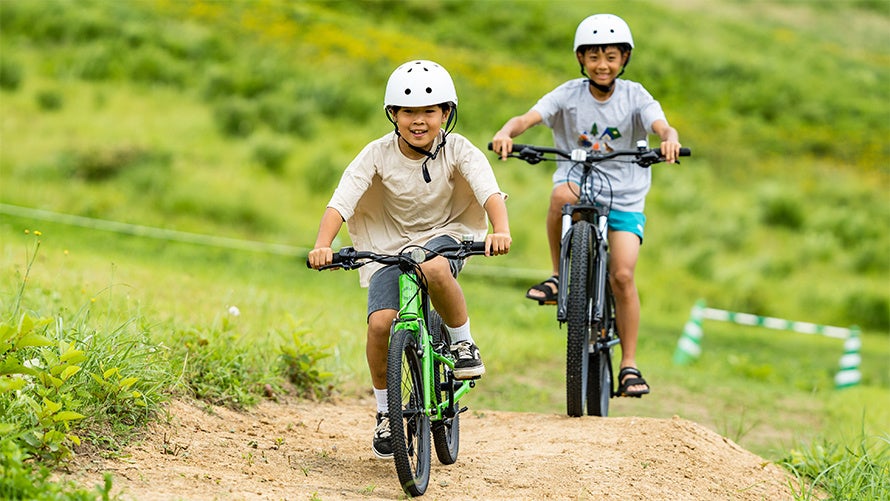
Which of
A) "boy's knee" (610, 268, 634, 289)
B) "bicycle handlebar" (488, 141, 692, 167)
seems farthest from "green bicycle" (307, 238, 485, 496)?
"boy's knee" (610, 268, 634, 289)

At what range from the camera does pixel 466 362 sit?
5.37m

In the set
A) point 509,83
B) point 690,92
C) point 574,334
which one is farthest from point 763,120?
point 574,334

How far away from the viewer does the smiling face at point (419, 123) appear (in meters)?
5.19

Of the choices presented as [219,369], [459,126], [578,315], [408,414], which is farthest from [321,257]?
[459,126]

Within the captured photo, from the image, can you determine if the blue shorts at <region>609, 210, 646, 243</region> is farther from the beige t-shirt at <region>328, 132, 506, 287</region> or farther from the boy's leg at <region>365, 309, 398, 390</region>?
the boy's leg at <region>365, 309, 398, 390</region>

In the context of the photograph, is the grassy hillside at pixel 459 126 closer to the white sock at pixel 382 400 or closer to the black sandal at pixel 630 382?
the black sandal at pixel 630 382

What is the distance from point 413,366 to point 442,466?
2.37 feet

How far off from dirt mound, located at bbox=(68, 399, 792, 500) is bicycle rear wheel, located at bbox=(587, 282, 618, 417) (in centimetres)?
30

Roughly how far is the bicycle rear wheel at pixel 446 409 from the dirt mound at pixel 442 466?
9 cm

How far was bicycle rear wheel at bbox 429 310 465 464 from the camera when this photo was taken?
17.4 feet

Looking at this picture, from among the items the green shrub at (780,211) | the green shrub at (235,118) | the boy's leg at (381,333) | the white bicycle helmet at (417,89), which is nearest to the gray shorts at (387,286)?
the boy's leg at (381,333)

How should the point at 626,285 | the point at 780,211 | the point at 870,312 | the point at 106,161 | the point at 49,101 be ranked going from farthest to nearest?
the point at 780,211 → the point at 49,101 → the point at 106,161 → the point at 870,312 → the point at 626,285

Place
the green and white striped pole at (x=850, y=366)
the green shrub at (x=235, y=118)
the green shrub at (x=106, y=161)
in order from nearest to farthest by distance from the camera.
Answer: the green and white striped pole at (x=850, y=366) < the green shrub at (x=106, y=161) < the green shrub at (x=235, y=118)

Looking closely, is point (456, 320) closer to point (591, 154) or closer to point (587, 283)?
point (587, 283)
